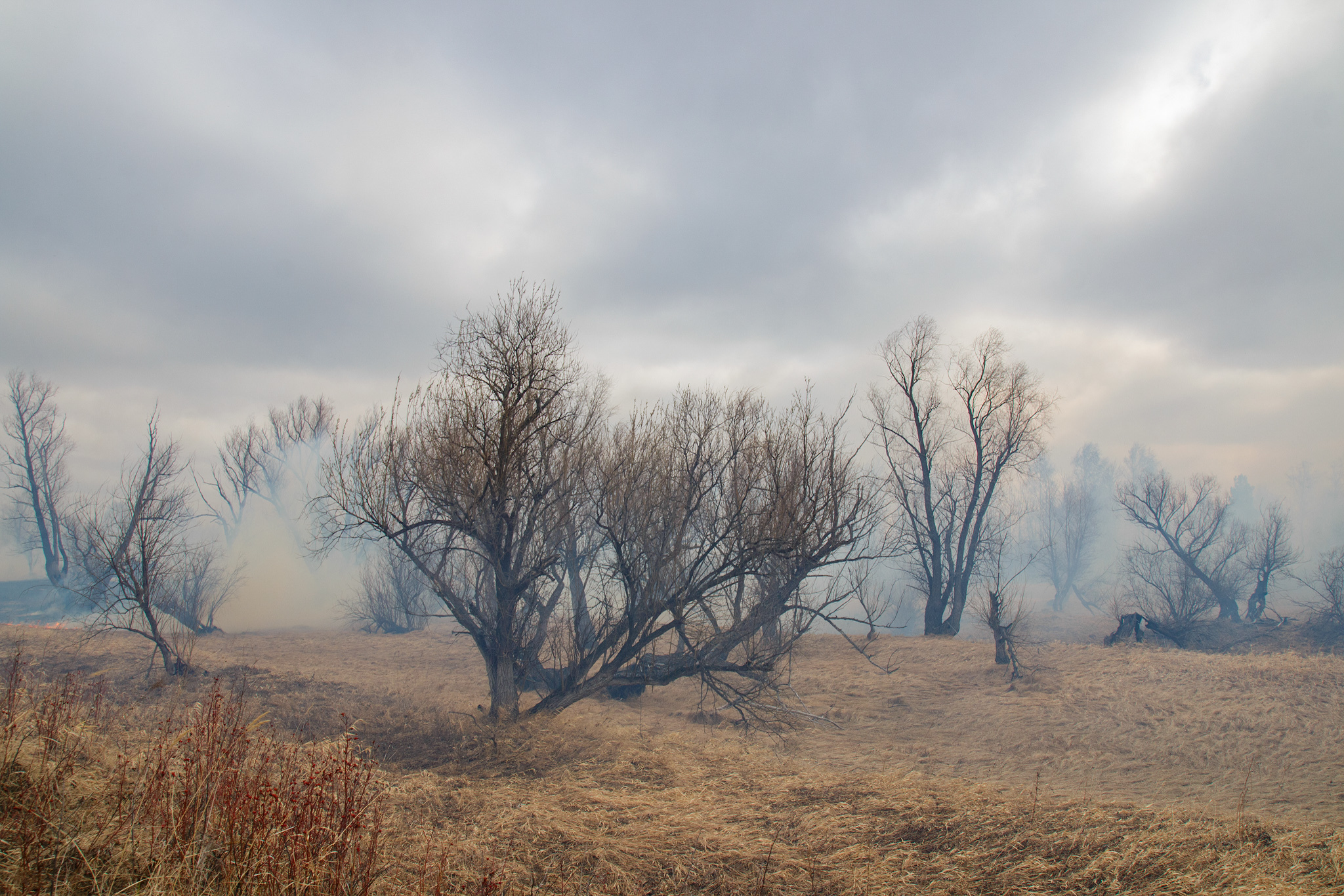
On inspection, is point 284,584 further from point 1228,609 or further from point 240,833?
point 1228,609

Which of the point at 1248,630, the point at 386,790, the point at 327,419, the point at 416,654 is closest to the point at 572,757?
the point at 386,790

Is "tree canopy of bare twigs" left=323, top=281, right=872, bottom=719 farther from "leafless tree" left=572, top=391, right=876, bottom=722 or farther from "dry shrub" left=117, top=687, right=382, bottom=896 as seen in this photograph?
"dry shrub" left=117, top=687, right=382, bottom=896

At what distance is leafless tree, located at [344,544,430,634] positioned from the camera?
93.1ft

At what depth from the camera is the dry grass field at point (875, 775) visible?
17.8ft

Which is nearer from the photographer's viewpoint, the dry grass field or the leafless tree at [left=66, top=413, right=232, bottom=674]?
the dry grass field

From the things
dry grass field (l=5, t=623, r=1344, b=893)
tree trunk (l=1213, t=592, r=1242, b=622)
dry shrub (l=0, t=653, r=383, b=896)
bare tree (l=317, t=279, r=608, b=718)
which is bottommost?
dry grass field (l=5, t=623, r=1344, b=893)

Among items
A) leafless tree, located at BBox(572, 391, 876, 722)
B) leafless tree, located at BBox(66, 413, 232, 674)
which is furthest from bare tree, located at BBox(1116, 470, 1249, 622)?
leafless tree, located at BBox(66, 413, 232, 674)

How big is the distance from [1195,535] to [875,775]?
3103cm

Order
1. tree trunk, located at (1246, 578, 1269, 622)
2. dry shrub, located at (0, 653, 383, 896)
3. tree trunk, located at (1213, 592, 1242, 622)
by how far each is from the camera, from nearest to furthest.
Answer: dry shrub, located at (0, 653, 383, 896)
tree trunk, located at (1246, 578, 1269, 622)
tree trunk, located at (1213, 592, 1242, 622)

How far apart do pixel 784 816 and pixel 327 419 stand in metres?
46.4

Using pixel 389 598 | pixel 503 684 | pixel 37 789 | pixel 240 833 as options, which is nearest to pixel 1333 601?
pixel 503 684

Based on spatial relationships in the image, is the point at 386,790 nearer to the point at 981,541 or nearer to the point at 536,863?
the point at 536,863

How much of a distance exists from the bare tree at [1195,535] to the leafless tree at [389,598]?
108 feet

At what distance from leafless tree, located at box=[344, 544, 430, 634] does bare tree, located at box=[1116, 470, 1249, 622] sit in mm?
33026
